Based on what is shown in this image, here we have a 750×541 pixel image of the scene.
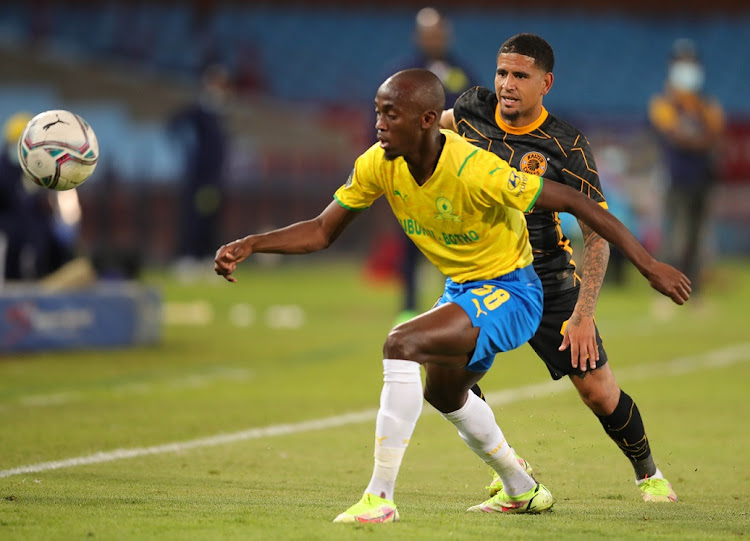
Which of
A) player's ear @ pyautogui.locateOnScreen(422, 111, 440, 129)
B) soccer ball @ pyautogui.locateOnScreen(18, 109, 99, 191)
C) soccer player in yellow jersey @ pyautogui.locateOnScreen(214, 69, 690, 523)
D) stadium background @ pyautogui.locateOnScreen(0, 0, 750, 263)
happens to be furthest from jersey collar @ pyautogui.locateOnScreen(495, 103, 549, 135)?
stadium background @ pyautogui.locateOnScreen(0, 0, 750, 263)

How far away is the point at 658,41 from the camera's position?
3186 cm

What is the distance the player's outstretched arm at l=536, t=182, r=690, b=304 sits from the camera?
14.8 feet

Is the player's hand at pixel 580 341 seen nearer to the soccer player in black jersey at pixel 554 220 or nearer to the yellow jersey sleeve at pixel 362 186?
the soccer player in black jersey at pixel 554 220

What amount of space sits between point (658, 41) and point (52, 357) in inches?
978

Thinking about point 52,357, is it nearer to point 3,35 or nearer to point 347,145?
point 347,145

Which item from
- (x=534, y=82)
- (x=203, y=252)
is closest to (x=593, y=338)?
(x=534, y=82)

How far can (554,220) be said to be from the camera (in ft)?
17.8

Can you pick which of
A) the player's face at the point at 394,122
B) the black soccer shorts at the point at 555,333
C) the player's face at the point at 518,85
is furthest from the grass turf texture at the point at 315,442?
the player's face at the point at 518,85

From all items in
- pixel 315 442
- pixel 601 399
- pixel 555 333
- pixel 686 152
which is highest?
pixel 555 333

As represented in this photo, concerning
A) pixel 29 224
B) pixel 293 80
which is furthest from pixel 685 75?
pixel 293 80

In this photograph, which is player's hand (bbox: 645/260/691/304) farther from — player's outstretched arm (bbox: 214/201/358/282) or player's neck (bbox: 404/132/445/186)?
player's outstretched arm (bbox: 214/201/358/282)

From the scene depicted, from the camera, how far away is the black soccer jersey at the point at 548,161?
17.5 ft

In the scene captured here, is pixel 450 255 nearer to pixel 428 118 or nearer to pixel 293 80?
pixel 428 118

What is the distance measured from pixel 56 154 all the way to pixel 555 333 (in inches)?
98.8
